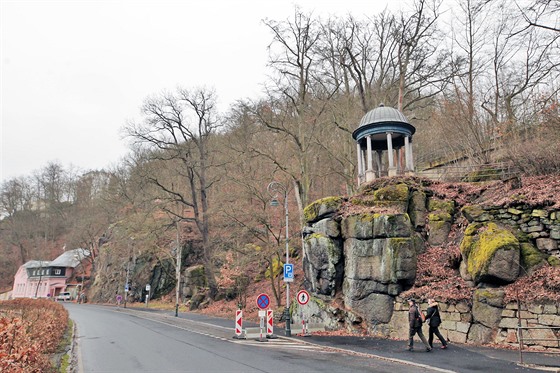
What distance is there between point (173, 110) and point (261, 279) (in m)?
15.5

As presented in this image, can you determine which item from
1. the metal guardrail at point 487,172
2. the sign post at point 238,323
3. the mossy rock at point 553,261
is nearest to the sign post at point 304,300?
the sign post at point 238,323

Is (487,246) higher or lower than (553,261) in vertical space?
higher

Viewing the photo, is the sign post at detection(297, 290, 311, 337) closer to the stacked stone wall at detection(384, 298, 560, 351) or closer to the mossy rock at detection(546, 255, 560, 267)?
the stacked stone wall at detection(384, 298, 560, 351)

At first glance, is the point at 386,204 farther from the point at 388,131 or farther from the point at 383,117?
the point at 383,117

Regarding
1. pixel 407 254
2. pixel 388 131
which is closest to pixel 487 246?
pixel 407 254

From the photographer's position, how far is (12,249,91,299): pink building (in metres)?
67.2

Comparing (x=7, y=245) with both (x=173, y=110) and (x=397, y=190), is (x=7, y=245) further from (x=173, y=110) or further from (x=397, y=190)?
(x=397, y=190)

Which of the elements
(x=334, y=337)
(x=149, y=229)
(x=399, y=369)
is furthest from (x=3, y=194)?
(x=399, y=369)

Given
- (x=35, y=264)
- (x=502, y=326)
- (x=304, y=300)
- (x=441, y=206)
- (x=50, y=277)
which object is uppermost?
(x=441, y=206)

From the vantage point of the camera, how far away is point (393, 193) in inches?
693

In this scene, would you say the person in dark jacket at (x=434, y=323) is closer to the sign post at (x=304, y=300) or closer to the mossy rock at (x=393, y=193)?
the sign post at (x=304, y=300)

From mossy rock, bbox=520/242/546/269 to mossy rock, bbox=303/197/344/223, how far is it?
7771 millimetres

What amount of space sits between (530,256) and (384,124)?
10.0 metres

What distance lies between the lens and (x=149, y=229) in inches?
1248
